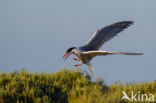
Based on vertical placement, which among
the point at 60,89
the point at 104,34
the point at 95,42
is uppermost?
the point at 104,34

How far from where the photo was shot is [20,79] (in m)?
9.65

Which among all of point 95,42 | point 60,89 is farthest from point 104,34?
point 60,89

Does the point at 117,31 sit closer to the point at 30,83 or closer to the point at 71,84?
the point at 71,84

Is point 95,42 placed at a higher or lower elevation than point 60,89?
higher

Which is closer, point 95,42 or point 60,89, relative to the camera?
point 95,42

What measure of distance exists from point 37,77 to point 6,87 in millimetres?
1750

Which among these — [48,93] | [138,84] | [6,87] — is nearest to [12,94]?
[6,87]

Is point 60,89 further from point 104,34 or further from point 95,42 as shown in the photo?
point 104,34

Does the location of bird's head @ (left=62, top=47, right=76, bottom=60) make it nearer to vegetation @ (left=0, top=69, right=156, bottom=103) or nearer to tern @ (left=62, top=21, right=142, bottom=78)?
tern @ (left=62, top=21, right=142, bottom=78)

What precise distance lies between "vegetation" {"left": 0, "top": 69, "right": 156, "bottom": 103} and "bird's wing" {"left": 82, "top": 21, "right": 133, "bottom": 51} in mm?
1513

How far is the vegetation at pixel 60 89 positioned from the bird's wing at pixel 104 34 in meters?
1.51

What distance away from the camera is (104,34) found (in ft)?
30.2

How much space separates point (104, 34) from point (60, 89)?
2430 millimetres

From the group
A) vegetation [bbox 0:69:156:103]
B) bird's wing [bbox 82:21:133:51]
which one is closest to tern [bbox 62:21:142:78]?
bird's wing [bbox 82:21:133:51]
